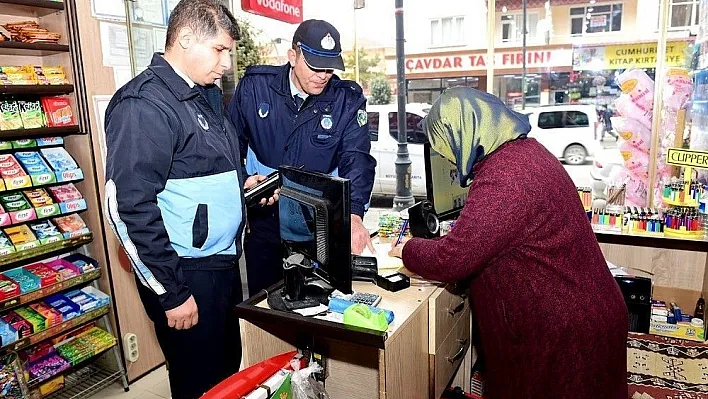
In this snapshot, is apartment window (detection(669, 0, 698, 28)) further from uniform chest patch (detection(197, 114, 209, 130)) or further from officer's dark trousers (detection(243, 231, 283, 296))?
uniform chest patch (detection(197, 114, 209, 130))

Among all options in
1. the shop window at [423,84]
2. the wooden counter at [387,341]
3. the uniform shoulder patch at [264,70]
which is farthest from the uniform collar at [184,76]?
the shop window at [423,84]

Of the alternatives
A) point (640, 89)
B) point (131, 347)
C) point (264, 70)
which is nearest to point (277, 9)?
point (264, 70)

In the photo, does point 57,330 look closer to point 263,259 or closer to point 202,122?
point 263,259

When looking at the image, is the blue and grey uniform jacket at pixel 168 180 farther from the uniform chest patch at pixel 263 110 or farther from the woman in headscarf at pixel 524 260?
the woman in headscarf at pixel 524 260

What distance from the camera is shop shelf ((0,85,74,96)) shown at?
2.28 m

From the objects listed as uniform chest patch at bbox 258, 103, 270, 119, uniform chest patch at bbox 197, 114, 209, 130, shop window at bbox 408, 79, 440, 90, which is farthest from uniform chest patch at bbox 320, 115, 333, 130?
shop window at bbox 408, 79, 440, 90

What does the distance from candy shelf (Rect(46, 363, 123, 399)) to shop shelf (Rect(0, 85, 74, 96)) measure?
1.52m

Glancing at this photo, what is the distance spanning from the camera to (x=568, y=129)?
5512 millimetres

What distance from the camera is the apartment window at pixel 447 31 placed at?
4.96 metres

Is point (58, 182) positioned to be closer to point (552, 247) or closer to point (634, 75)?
point (552, 247)

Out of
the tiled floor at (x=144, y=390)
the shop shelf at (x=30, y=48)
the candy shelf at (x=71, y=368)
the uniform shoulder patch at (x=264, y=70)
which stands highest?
the shop shelf at (x=30, y=48)

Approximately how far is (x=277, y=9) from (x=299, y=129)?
157cm

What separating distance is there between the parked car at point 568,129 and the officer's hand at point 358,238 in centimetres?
322

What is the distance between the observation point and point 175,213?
5.43ft
